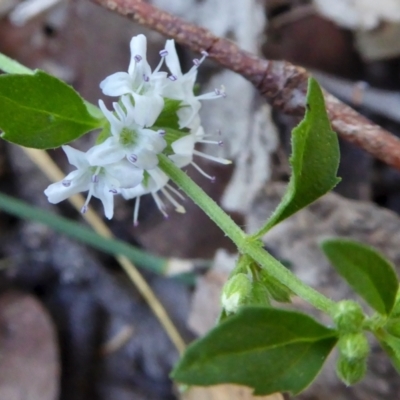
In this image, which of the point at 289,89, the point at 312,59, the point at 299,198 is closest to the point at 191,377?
the point at 299,198

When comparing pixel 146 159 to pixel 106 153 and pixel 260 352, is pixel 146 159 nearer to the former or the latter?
pixel 106 153

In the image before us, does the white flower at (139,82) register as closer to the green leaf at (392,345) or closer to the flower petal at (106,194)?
the flower petal at (106,194)

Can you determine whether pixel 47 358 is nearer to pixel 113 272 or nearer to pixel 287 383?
pixel 113 272

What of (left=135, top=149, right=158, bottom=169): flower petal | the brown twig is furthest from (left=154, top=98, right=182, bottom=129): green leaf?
the brown twig

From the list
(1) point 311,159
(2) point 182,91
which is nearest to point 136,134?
(2) point 182,91

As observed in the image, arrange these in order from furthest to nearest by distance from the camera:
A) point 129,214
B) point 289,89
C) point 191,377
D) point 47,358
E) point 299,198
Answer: point 129,214 < point 47,358 < point 289,89 < point 299,198 < point 191,377
